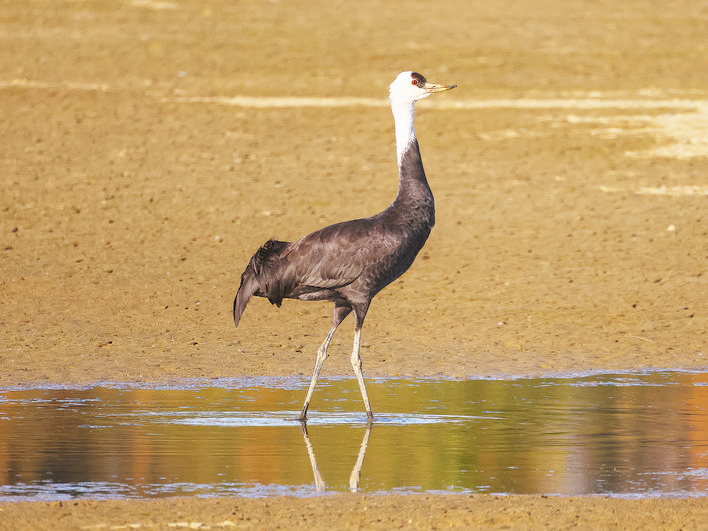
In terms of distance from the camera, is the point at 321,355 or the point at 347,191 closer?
the point at 321,355

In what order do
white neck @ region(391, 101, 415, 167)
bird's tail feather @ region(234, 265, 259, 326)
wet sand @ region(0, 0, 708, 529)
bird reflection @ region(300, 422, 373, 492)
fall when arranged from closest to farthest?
1. bird reflection @ region(300, 422, 373, 492)
2. bird's tail feather @ region(234, 265, 259, 326)
3. white neck @ region(391, 101, 415, 167)
4. wet sand @ region(0, 0, 708, 529)

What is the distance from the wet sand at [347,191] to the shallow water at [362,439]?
14.2 inches

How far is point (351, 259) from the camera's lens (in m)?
8.70

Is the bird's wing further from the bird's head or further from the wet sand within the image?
the wet sand

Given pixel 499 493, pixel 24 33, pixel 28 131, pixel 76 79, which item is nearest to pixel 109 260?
pixel 28 131

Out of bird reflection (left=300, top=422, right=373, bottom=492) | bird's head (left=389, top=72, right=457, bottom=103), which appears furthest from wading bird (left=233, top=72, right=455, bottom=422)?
bird reflection (left=300, top=422, right=373, bottom=492)

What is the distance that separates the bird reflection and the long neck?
4.69ft

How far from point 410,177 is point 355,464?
2.38m

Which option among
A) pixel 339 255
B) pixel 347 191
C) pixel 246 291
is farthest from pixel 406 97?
pixel 347 191

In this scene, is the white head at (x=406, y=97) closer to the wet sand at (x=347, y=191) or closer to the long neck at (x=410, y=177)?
the long neck at (x=410, y=177)

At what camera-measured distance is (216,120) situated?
19344mm

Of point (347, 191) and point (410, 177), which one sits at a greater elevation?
point (410, 177)

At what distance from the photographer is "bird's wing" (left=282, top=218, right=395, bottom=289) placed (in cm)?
870

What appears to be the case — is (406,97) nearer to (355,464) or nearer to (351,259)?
(351,259)
